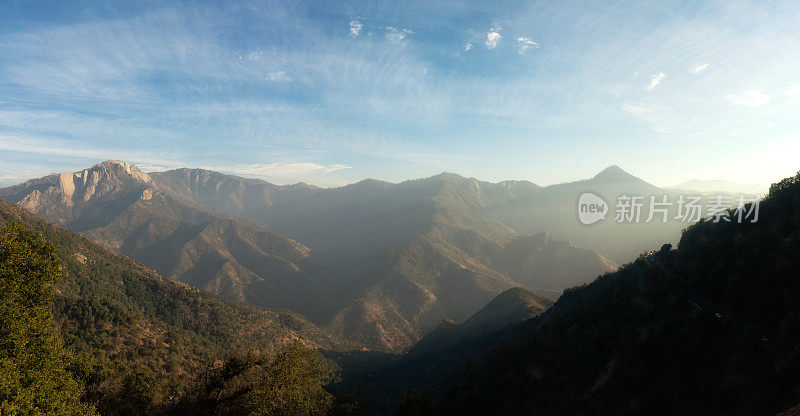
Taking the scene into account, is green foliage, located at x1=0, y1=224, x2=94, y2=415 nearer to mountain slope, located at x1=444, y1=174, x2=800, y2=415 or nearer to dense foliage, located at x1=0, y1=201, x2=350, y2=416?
dense foliage, located at x1=0, y1=201, x2=350, y2=416

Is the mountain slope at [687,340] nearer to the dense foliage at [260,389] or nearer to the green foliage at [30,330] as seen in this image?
the dense foliage at [260,389]

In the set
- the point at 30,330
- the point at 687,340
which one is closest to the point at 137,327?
the point at 30,330

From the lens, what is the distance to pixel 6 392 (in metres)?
15.4

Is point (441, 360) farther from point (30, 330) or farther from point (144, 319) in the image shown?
point (144, 319)

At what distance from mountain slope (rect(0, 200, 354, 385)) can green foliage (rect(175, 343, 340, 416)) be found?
235 feet

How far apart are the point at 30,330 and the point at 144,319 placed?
11295cm

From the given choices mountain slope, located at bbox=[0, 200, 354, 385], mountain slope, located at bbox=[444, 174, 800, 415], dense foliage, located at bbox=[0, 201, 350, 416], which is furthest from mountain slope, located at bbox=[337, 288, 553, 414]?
dense foliage, located at bbox=[0, 201, 350, 416]

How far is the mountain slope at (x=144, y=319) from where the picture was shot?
84938mm

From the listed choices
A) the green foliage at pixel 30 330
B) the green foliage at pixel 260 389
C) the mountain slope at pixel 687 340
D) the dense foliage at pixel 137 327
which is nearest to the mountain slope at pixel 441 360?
the mountain slope at pixel 687 340

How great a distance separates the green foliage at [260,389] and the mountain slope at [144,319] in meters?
71.8

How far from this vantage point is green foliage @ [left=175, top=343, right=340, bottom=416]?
23125 millimetres

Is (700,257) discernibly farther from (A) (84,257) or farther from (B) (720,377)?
(A) (84,257)

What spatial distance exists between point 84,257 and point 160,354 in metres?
82.3

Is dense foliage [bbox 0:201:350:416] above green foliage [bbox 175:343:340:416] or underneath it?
underneath
